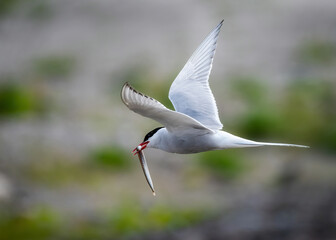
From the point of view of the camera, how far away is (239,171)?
10609 millimetres

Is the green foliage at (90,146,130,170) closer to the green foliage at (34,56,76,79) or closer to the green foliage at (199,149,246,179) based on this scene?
the green foliage at (199,149,246,179)

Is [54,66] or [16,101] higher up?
[54,66]

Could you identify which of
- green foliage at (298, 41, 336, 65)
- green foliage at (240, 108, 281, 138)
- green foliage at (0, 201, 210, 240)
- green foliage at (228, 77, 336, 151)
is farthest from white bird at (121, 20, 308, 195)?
green foliage at (298, 41, 336, 65)

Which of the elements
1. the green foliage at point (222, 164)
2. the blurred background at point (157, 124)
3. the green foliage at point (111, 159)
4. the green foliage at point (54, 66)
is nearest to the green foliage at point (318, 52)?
the blurred background at point (157, 124)

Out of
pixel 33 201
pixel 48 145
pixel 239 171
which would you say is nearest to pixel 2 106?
pixel 48 145

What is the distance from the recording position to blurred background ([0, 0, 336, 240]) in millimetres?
9523

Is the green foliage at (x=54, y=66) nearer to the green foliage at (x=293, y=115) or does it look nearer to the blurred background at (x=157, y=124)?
the blurred background at (x=157, y=124)

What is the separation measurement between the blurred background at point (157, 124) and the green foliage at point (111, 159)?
14mm

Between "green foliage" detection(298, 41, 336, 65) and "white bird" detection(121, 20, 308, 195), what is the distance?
7.22 m

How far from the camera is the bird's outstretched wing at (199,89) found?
18.7ft

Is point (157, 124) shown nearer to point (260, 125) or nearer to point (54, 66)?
point (260, 125)

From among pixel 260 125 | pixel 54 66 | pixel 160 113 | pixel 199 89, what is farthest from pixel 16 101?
pixel 160 113

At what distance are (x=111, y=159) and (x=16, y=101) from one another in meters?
2.14

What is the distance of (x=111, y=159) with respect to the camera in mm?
10438
